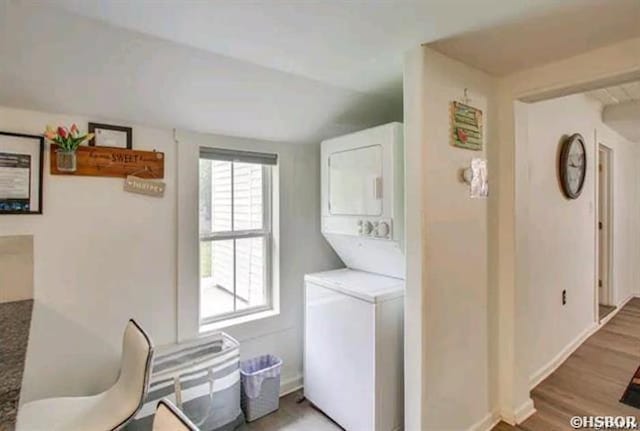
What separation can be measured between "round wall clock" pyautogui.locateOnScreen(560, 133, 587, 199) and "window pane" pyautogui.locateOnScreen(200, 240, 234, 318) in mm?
2788

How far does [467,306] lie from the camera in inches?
77.8

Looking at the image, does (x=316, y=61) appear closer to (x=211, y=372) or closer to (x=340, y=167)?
(x=340, y=167)

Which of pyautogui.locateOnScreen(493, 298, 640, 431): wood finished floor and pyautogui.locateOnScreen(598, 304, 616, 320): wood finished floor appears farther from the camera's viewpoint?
pyautogui.locateOnScreen(598, 304, 616, 320): wood finished floor

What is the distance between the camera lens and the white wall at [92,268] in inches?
67.8

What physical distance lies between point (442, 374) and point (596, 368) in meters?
1.94

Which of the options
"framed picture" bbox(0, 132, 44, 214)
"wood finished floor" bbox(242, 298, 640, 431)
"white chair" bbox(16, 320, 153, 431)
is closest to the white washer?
"wood finished floor" bbox(242, 298, 640, 431)

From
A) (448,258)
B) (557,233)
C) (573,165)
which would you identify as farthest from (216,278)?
(573,165)

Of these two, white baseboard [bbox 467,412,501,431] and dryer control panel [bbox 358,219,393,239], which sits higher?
dryer control panel [bbox 358,219,393,239]

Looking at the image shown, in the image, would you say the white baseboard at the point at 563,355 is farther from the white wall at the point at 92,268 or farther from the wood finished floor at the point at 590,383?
the white wall at the point at 92,268

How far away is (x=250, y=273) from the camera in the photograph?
2.58 metres

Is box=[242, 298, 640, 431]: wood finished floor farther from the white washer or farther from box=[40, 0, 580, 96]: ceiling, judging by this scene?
box=[40, 0, 580, 96]: ceiling

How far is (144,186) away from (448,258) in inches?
67.3

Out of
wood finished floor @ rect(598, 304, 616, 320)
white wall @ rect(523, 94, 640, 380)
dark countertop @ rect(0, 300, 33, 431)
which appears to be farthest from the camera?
wood finished floor @ rect(598, 304, 616, 320)

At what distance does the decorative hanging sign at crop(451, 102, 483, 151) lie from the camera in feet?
6.14
